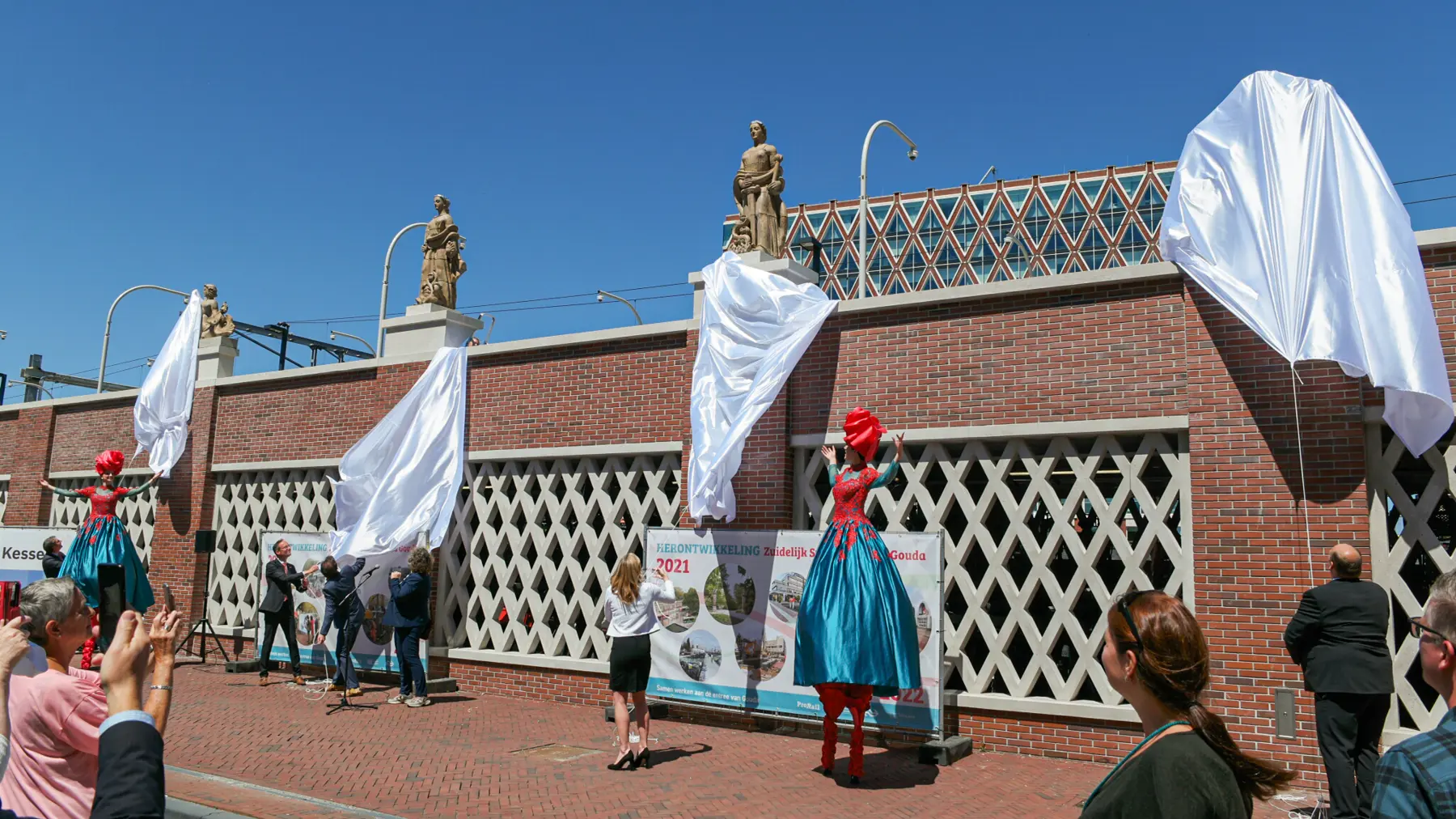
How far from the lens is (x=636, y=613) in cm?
825

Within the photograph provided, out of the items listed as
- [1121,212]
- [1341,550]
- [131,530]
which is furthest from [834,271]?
[1341,550]

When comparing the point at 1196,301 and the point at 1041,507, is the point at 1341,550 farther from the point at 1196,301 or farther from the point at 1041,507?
the point at 1041,507

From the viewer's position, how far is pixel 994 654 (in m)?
9.07

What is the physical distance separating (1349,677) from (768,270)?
639cm

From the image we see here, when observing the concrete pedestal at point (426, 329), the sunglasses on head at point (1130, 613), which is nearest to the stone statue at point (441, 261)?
the concrete pedestal at point (426, 329)

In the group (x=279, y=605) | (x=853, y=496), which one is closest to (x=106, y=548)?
(x=279, y=605)

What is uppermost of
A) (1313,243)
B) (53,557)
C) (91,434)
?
(1313,243)

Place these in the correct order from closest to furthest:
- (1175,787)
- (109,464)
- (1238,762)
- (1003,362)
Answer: (1175,787) < (1238,762) < (1003,362) < (109,464)

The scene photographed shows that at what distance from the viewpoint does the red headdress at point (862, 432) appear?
28.2 ft

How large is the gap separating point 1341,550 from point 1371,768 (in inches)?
50.8

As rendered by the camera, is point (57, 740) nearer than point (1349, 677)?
Yes

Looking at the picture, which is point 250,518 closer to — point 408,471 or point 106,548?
point 106,548

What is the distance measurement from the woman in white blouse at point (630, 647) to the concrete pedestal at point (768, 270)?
3724mm

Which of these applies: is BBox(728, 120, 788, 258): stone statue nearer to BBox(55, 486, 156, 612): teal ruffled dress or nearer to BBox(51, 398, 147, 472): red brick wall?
BBox(55, 486, 156, 612): teal ruffled dress
